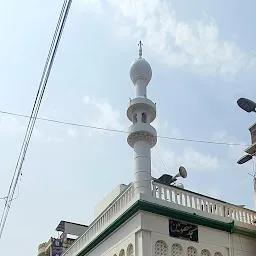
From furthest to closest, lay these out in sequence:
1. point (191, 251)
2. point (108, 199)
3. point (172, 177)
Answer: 1. point (108, 199)
2. point (172, 177)
3. point (191, 251)

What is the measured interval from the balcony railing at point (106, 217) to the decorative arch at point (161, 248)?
1325mm

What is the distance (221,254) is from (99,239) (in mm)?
3489

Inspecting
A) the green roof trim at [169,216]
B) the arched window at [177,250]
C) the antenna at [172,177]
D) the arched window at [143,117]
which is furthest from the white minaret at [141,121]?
the arched window at [177,250]

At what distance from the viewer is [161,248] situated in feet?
41.6

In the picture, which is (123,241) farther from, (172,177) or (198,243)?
(172,177)

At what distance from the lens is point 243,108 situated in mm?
15789

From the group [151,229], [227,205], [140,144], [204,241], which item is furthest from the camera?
[140,144]

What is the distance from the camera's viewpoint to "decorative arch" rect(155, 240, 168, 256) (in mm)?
12594

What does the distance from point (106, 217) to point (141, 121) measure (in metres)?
3.25

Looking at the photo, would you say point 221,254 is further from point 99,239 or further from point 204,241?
point 99,239

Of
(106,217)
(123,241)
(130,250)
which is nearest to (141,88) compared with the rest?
(106,217)

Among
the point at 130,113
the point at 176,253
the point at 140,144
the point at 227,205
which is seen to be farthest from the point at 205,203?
the point at 130,113

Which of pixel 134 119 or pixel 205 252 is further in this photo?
pixel 134 119

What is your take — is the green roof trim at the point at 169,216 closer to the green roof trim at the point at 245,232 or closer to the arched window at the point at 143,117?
the green roof trim at the point at 245,232
